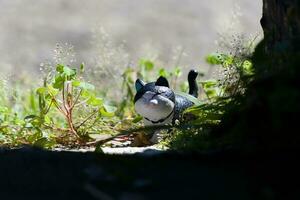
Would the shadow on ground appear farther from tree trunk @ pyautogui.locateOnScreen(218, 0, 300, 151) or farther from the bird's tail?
the bird's tail

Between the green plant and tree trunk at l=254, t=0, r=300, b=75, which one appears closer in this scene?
tree trunk at l=254, t=0, r=300, b=75

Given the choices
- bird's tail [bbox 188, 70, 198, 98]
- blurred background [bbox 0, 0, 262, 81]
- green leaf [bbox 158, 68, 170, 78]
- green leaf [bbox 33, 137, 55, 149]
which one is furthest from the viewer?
blurred background [bbox 0, 0, 262, 81]

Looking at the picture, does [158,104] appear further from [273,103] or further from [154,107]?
[273,103]

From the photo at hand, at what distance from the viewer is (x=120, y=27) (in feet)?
26.6

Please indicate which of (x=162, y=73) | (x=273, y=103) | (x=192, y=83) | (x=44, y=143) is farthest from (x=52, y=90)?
(x=273, y=103)

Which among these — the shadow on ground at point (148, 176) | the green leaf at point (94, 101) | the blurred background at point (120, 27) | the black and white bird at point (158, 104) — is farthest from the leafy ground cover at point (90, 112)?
the blurred background at point (120, 27)

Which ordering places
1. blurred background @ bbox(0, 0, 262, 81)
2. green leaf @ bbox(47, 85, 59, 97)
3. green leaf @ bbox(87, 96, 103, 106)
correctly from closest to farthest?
green leaf @ bbox(47, 85, 59, 97) < green leaf @ bbox(87, 96, 103, 106) < blurred background @ bbox(0, 0, 262, 81)

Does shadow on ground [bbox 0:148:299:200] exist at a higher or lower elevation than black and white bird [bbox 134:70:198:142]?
lower

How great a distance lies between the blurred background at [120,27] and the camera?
747 cm

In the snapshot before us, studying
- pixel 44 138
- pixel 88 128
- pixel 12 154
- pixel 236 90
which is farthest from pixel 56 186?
pixel 88 128

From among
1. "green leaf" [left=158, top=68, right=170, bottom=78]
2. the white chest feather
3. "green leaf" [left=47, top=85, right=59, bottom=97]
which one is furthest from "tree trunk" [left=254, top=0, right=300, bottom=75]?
"green leaf" [left=158, top=68, right=170, bottom=78]

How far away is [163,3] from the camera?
8.76 meters

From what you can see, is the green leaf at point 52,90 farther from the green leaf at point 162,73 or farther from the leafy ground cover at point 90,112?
the green leaf at point 162,73

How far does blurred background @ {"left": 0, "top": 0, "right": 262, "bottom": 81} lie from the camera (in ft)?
24.5
